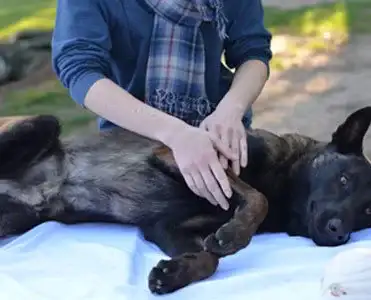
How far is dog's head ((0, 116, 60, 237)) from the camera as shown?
309cm

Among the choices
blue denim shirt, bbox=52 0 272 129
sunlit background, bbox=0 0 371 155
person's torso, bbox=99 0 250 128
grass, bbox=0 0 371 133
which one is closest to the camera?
blue denim shirt, bbox=52 0 272 129

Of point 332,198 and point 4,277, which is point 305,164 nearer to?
point 332,198

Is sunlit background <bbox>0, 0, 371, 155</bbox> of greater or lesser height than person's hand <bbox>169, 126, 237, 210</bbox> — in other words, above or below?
below

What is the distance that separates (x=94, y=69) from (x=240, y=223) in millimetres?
780

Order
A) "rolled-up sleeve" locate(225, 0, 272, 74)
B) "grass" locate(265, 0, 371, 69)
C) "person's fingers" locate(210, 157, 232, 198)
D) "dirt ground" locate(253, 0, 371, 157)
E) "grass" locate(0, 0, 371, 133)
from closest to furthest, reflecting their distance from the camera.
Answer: "person's fingers" locate(210, 157, 232, 198)
"rolled-up sleeve" locate(225, 0, 272, 74)
"dirt ground" locate(253, 0, 371, 157)
"grass" locate(0, 0, 371, 133)
"grass" locate(265, 0, 371, 69)

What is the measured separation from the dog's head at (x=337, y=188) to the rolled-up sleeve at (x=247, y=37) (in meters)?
0.47

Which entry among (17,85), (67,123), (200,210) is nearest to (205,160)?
(200,210)

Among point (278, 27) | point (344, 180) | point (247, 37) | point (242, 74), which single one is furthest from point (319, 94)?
point (344, 180)

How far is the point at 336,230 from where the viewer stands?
2.81 m

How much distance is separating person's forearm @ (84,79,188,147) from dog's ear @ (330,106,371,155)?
24.5 inches

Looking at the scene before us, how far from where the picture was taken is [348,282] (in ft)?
7.88

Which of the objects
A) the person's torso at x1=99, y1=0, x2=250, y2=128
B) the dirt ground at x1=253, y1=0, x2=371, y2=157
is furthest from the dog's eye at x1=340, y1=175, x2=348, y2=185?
the dirt ground at x1=253, y1=0, x2=371, y2=157

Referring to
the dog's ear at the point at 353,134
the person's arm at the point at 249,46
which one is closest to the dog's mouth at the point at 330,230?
the dog's ear at the point at 353,134

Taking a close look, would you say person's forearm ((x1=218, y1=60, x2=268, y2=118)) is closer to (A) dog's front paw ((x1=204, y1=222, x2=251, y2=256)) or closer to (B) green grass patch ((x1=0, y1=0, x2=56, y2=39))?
(A) dog's front paw ((x1=204, y1=222, x2=251, y2=256))
